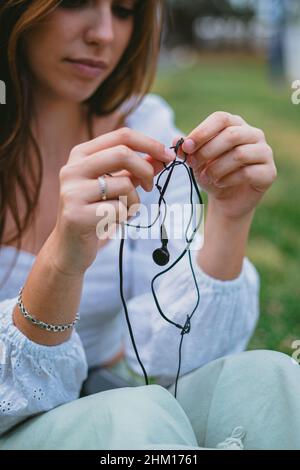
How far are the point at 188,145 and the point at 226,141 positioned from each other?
0.06 meters

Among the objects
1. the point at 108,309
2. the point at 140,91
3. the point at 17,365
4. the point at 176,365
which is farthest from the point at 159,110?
the point at 17,365

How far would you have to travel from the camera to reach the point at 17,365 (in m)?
1.04

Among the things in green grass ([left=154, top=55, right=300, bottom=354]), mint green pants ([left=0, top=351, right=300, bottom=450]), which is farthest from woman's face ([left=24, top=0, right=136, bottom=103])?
green grass ([left=154, top=55, right=300, bottom=354])

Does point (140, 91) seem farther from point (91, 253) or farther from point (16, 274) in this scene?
point (91, 253)

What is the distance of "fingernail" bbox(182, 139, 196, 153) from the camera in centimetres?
102

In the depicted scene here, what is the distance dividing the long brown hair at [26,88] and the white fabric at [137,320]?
8cm

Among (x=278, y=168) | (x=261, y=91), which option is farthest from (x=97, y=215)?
(x=261, y=91)

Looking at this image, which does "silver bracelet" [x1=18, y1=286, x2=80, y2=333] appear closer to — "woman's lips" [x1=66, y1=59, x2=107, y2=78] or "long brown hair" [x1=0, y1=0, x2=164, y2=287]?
"long brown hair" [x1=0, y1=0, x2=164, y2=287]

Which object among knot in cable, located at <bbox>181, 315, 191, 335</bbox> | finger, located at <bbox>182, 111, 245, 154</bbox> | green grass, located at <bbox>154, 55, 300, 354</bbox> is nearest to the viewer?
finger, located at <bbox>182, 111, 245, 154</bbox>

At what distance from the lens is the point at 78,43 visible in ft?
4.10

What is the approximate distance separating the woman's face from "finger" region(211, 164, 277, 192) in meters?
0.35

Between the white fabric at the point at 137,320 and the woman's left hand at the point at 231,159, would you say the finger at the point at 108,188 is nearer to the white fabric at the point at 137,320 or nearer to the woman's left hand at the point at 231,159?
the woman's left hand at the point at 231,159

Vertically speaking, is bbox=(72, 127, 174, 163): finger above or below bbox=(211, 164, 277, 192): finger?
above

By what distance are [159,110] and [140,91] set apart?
2.8 inches
